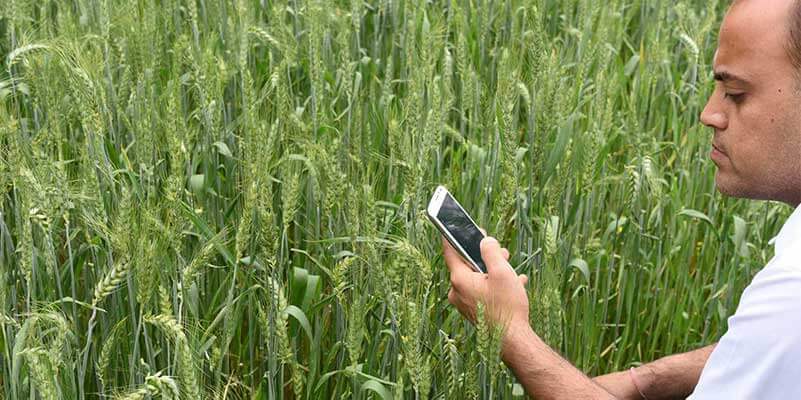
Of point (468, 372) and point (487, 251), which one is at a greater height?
point (487, 251)

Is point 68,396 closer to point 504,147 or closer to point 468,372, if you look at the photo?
point 468,372

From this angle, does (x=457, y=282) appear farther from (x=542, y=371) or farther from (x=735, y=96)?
(x=735, y=96)

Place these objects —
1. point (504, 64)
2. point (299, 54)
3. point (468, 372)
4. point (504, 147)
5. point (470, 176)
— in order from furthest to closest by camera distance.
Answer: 1. point (299, 54)
2. point (470, 176)
3. point (504, 64)
4. point (504, 147)
5. point (468, 372)

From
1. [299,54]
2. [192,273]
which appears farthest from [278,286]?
[299,54]

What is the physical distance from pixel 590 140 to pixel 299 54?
3.07ft

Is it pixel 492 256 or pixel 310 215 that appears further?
pixel 310 215

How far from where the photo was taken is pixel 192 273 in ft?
5.26

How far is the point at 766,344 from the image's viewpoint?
1315mm

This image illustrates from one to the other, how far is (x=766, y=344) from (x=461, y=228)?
1.89 feet

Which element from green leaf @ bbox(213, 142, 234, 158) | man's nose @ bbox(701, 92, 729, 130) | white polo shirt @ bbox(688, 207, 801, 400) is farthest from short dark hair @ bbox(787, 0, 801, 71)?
green leaf @ bbox(213, 142, 234, 158)

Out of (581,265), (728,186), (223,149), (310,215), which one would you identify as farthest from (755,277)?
(223,149)

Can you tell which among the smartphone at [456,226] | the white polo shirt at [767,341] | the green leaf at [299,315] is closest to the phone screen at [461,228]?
the smartphone at [456,226]

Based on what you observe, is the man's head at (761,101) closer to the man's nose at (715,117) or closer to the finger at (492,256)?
the man's nose at (715,117)

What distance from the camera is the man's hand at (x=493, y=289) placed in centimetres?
173
